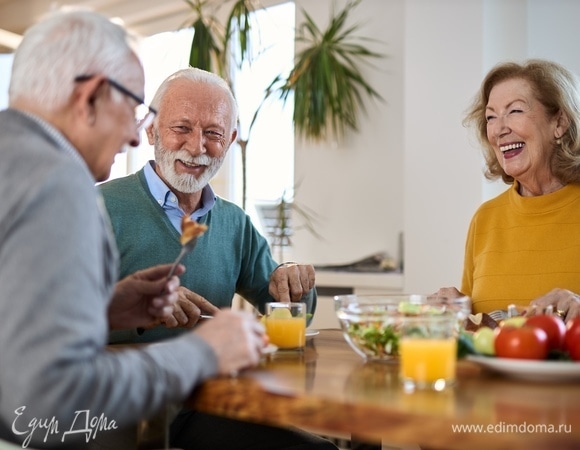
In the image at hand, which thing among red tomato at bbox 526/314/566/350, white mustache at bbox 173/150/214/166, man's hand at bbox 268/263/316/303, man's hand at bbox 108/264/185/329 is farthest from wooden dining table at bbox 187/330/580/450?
white mustache at bbox 173/150/214/166

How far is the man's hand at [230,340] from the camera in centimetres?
122

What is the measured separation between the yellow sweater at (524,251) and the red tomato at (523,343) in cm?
95

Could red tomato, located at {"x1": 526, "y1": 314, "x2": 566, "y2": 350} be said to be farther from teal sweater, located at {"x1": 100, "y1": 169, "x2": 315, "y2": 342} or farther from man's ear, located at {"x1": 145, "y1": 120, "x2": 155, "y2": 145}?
man's ear, located at {"x1": 145, "y1": 120, "x2": 155, "y2": 145}

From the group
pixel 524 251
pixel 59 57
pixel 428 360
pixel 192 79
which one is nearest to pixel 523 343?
pixel 428 360

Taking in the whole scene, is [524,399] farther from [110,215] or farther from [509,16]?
[509,16]

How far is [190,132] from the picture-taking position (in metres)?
2.33

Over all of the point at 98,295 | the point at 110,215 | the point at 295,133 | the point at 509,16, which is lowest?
the point at 98,295

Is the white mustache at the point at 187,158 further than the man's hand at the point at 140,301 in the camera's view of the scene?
Yes

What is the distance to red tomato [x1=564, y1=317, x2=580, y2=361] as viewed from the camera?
131 cm

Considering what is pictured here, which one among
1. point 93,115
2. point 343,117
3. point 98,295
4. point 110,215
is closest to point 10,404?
point 98,295

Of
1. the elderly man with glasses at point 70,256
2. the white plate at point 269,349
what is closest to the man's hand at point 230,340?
the elderly man with glasses at point 70,256

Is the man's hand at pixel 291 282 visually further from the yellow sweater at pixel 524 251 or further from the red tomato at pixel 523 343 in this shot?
the red tomato at pixel 523 343

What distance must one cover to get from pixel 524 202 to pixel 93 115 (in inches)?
62.5

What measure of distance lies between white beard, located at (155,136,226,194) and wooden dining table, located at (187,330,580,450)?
99 centimetres
